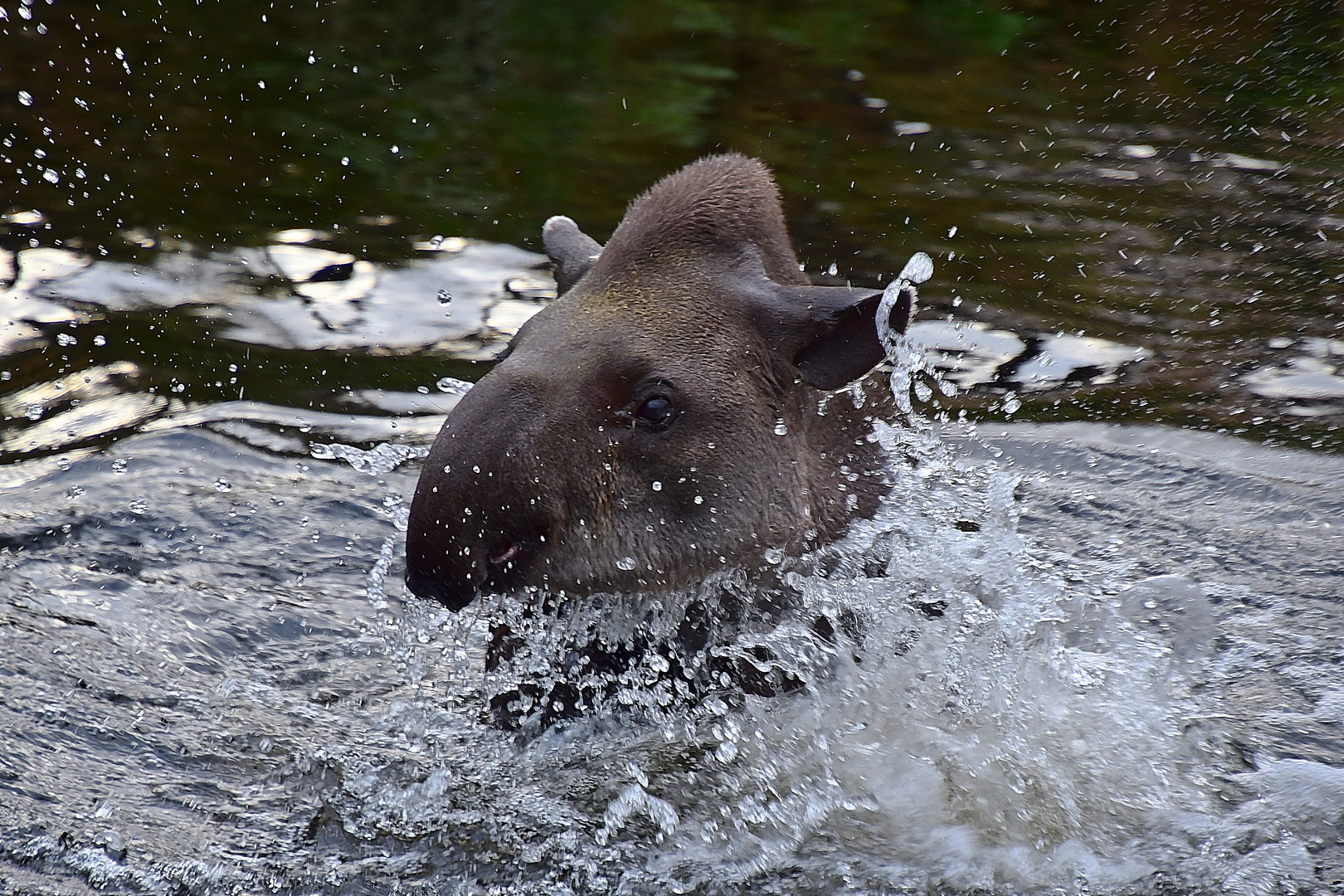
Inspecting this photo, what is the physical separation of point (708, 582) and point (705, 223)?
110 cm

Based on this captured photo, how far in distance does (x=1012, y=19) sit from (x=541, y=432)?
33.8 ft

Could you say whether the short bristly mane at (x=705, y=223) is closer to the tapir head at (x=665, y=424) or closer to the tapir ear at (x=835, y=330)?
the tapir head at (x=665, y=424)

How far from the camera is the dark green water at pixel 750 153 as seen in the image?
7.26 meters

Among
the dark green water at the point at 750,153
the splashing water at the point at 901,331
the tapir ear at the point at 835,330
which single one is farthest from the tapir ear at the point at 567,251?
the dark green water at the point at 750,153

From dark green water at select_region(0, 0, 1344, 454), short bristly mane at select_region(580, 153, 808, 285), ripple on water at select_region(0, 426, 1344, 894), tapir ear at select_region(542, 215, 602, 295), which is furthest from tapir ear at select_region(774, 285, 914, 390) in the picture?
dark green water at select_region(0, 0, 1344, 454)

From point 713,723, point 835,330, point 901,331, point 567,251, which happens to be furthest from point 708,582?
point 567,251

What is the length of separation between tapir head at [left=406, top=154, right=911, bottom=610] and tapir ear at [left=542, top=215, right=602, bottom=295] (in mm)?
214

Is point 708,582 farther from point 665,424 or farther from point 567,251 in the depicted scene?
point 567,251

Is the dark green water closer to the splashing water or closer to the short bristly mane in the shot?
the splashing water

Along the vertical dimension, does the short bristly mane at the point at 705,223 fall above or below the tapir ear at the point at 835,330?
above

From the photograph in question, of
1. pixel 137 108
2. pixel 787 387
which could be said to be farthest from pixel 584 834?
pixel 137 108

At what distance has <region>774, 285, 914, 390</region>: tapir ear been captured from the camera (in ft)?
13.3

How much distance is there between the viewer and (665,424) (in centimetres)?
397

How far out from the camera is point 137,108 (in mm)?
10062
